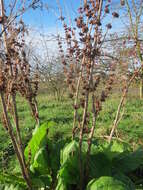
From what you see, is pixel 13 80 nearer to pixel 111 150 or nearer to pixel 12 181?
pixel 12 181

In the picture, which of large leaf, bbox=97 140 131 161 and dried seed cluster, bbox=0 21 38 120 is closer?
dried seed cluster, bbox=0 21 38 120

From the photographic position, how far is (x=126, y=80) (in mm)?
2256

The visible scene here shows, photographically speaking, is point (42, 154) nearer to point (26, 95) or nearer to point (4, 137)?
point (26, 95)

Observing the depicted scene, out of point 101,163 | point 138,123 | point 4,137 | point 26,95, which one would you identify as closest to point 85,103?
point 26,95

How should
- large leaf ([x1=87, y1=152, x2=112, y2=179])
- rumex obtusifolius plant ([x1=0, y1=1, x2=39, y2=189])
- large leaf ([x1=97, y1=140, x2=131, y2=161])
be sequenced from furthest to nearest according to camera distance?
large leaf ([x1=97, y1=140, x2=131, y2=161])
large leaf ([x1=87, y1=152, x2=112, y2=179])
rumex obtusifolius plant ([x1=0, y1=1, x2=39, y2=189])

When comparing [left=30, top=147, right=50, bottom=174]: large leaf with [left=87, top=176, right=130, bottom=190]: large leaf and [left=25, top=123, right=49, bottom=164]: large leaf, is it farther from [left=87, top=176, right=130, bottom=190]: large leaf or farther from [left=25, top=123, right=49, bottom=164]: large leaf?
[left=87, top=176, right=130, bottom=190]: large leaf

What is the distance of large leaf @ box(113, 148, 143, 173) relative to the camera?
225 cm

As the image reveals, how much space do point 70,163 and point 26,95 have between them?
2.08 ft

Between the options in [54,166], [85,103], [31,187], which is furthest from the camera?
[54,166]

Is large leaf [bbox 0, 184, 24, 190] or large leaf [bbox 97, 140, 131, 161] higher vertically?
large leaf [bbox 97, 140, 131, 161]

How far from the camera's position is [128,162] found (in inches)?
89.7

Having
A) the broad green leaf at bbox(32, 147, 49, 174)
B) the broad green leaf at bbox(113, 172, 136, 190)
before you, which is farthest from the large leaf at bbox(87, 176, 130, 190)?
the broad green leaf at bbox(32, 147, 49, 174)

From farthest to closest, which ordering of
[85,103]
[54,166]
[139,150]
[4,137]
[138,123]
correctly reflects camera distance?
[138,123]
[4,137]
[139,150]
[54,166]
[85,103]

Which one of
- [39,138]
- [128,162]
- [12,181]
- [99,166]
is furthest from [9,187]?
[128,162]
